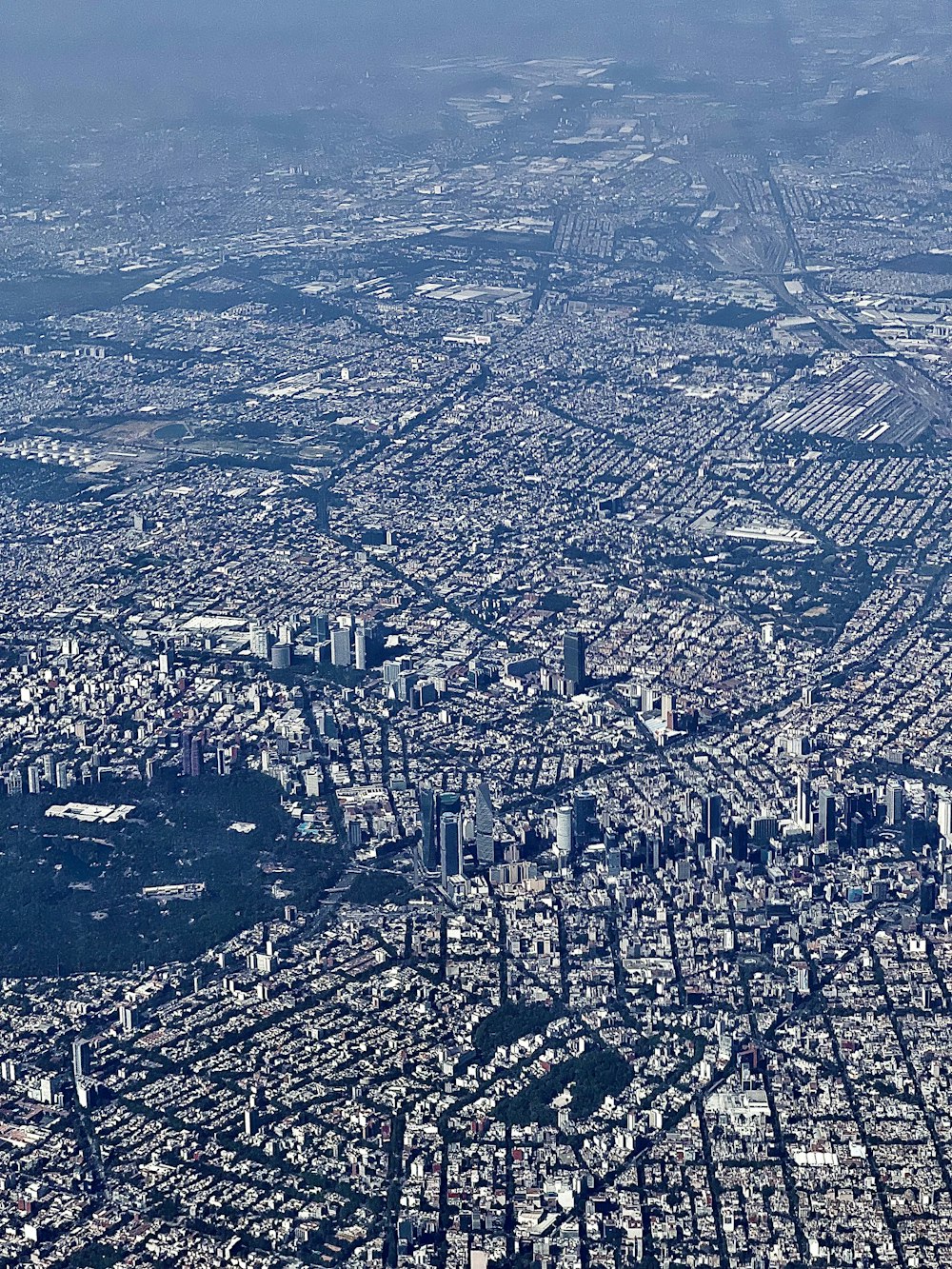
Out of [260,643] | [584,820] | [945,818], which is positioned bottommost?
[260,643]

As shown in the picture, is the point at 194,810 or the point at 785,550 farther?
the point at 785,550

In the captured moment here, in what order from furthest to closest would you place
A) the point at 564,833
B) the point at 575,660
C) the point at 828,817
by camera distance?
1. the point at 575,660
2. the point at 828,817
3. the point at 564,833

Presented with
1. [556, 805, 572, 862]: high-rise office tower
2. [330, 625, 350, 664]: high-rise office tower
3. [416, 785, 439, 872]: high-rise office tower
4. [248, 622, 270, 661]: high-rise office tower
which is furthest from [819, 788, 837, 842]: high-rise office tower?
[248, 622, 270, 661]: high-rise office tower

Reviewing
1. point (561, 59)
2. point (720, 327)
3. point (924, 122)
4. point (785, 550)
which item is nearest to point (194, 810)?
point (785, 550)

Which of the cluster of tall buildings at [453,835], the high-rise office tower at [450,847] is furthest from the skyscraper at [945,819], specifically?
the high-rise office tower at [450,847]

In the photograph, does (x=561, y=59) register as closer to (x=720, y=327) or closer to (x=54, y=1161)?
(x=720, y=327)

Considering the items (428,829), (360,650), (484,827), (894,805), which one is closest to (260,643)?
(360,650)

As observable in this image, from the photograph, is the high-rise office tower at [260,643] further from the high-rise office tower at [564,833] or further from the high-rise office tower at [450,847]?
the high-rise office tower at [564,833]

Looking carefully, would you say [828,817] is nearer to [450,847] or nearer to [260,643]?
[450,847]
